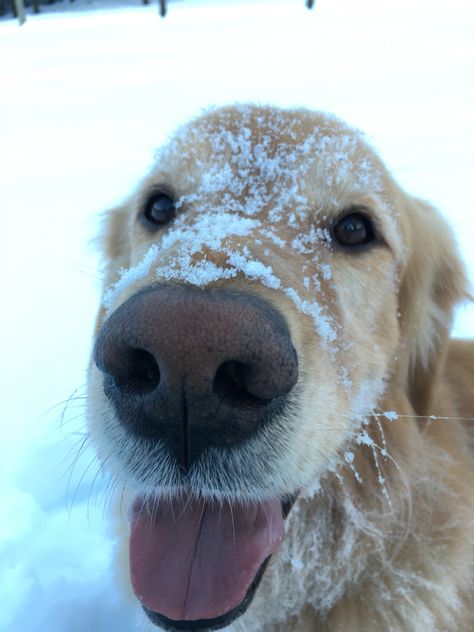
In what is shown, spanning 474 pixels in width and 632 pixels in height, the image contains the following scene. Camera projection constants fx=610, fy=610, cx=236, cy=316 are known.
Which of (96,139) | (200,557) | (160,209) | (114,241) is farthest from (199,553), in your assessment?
(96,139)

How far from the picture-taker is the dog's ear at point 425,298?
3004 millimetres

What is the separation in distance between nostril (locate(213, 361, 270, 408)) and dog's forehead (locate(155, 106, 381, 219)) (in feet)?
3.49

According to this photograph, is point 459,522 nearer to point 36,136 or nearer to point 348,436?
point 348,436

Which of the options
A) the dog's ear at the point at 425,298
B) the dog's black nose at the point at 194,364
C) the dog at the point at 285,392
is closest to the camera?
the dog's black nose at the point at 194,364

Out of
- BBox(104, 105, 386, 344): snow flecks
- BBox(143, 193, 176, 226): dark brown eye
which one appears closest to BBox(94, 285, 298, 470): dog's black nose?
BBox(104, 105, 386, 344): snow flecks

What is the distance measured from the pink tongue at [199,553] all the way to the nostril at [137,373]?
0.68 m

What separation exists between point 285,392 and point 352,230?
1171mm

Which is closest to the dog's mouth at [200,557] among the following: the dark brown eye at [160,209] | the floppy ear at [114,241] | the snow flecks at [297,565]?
the snow flecks at [297,565]

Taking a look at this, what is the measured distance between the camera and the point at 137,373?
5.02ft

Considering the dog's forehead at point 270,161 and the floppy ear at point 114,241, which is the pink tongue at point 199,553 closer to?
the dog's forehead at point 270,161

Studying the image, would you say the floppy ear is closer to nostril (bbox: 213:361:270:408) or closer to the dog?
the dog

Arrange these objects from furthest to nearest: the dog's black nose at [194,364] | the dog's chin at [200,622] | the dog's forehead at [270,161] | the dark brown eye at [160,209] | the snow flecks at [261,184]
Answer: the dark brown eye at [160,209]
the dog's forehead at [270,161]
the snow flecks at [261,184]
the dog's chin at [200,622]
the dog's black nose at [194,364]

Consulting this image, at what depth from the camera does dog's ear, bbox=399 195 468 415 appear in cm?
300

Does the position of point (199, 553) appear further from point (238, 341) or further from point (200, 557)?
point (238, 341)
